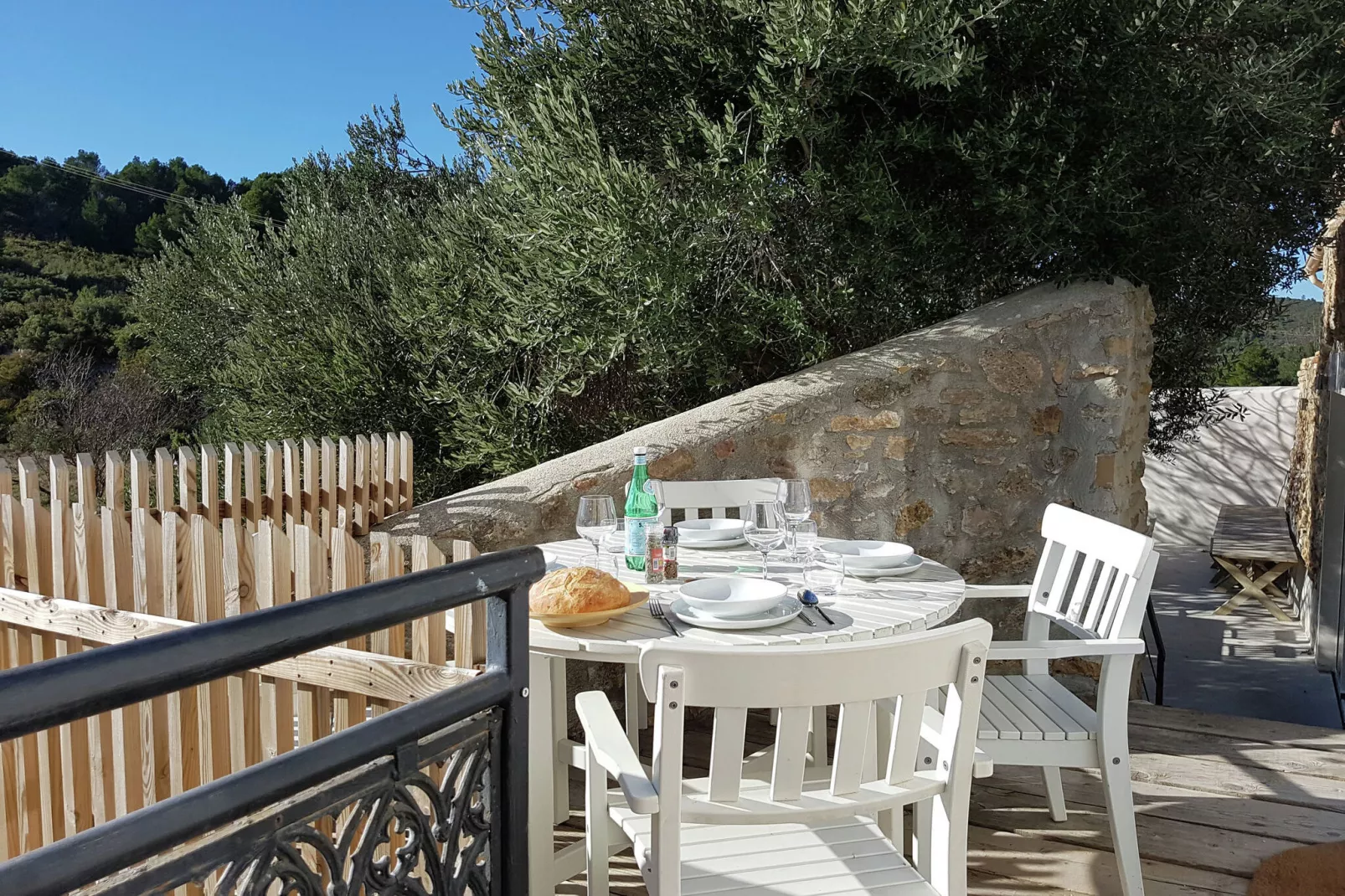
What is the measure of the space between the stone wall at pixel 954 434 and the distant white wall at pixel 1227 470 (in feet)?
22.7

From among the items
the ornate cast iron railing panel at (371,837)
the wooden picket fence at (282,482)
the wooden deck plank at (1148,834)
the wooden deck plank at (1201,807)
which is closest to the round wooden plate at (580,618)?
the ornate cast iron railing panel at (371,837)

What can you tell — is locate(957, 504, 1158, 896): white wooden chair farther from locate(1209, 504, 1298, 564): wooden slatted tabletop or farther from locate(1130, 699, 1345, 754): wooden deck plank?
locate(1209, 504, 1298, 564): wooden slatted tabletop

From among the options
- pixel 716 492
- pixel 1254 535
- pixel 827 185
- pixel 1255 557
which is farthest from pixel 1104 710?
pixel 1254 535

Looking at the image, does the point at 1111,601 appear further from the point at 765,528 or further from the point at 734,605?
the point at 734,605

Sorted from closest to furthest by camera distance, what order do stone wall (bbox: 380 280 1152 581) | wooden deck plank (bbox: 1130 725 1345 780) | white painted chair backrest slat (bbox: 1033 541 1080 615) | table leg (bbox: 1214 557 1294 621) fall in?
white painted chair backrest slat (bbox: 1033 541 1080 615) → wooden deck plank (bbox: 1130 725 1345 780) → stone wall (bbox: 380 280 1152 581) → table leg (bbox: 1214 557 1294 621)

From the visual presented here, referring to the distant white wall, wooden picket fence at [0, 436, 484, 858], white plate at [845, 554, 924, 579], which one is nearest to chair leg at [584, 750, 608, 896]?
wooden picket fence at [0, 436, 484, 858]

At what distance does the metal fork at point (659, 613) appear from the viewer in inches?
86.0

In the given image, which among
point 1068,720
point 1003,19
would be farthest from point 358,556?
point 1003,19

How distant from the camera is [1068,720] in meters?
2.52

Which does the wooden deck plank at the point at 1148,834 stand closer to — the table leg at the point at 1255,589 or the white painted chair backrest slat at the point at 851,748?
the white painted chair backrest slat at the point at 851,748

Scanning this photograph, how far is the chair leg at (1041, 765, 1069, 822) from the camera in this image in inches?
117

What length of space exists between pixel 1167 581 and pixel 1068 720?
7220 mm

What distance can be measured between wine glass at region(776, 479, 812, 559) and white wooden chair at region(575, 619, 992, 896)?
759 mm

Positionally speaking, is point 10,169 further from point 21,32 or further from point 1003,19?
point 1003,19
